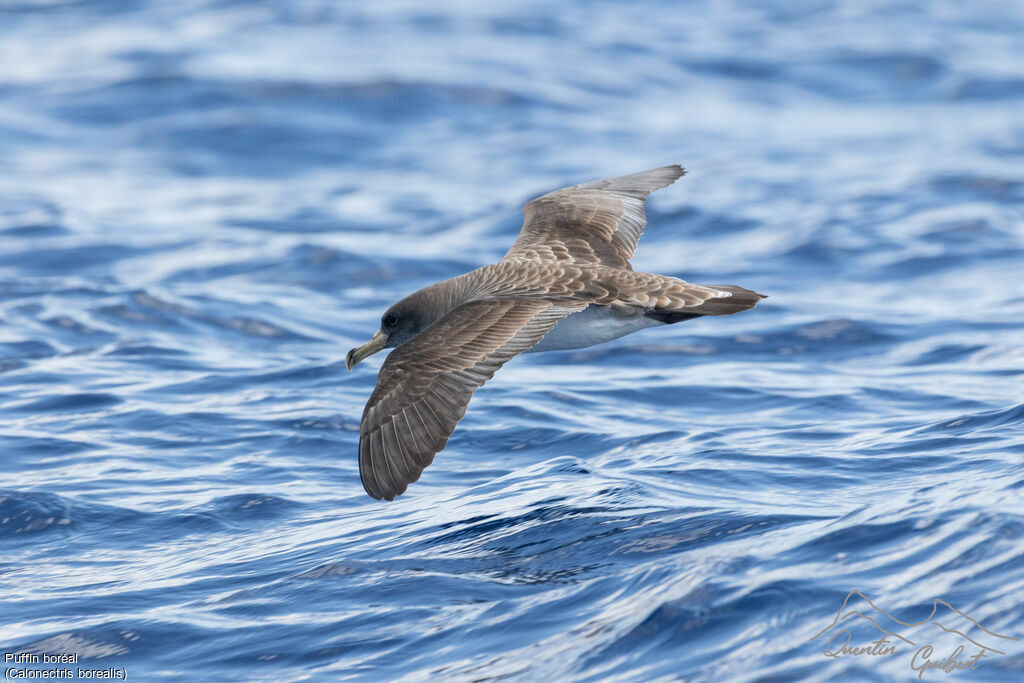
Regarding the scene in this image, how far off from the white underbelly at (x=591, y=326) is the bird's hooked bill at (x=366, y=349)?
37.9 inches

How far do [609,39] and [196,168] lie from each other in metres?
8.15

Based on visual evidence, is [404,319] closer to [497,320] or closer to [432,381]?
[497,320]

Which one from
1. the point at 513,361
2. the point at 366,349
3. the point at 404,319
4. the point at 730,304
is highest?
the point at 730,304

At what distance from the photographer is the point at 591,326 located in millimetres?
6895

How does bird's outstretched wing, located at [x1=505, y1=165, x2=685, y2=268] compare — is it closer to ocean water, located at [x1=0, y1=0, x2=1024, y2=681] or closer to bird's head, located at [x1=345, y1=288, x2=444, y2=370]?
bird's head, located at [x1=345, y1=288, x2=444, y2=370]

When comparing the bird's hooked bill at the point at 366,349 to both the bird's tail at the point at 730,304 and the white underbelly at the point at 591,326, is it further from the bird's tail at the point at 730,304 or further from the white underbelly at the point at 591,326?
the bird's tail at the point at 730,304

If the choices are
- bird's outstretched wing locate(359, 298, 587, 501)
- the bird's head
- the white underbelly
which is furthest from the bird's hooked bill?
the white underbelly

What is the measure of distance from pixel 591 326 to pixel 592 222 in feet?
5.48

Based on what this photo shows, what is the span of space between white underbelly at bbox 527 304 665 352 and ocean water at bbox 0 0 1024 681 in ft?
2.41

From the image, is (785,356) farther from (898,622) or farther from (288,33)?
(288,33)

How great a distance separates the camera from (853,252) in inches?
493

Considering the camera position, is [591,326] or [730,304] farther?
[591,326]

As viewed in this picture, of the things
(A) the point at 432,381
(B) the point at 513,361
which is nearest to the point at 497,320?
(A) the point at 432,381

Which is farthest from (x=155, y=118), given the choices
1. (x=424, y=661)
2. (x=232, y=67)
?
(x=424, y=661)
